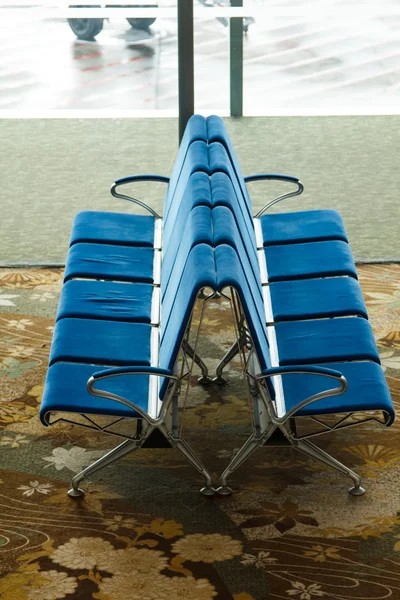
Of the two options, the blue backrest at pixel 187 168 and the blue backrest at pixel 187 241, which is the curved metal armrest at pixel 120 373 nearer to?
the blue backrest at pixel 187 241

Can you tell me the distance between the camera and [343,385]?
3.05 meters

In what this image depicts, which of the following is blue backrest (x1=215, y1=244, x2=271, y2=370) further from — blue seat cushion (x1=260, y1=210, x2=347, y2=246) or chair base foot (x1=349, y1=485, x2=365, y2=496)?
blue seat cushion (x1=260, y1=210, x2=347, y2=246)

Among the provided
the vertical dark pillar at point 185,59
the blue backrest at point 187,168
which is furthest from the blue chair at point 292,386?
the vertical dark pillar at point 185,59

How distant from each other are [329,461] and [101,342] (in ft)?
2.97

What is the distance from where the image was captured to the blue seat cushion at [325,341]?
3.38m

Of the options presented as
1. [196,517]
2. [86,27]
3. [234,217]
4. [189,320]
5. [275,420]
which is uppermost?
[86,27]

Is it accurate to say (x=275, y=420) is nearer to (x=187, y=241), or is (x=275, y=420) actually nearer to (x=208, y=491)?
(x=208, y=491)

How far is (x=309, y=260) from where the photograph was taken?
3.99 metres

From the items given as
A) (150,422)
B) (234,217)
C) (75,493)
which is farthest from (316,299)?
(75,493)

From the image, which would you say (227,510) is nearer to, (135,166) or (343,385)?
(343,385)

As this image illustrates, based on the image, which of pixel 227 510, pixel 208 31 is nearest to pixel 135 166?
pixel 208 31

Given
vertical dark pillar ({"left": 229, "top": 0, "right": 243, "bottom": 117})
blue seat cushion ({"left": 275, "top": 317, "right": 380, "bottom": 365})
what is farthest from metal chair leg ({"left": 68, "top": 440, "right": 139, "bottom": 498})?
vertical dark pillar ({"left": 229, "top": 0, "right": 243, "bottom": 117})

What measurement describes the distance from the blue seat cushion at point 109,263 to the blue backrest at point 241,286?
812 mm

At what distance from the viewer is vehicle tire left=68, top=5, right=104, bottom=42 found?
5488 millimetres
